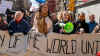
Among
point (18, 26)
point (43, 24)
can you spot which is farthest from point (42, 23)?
point (18, 26)

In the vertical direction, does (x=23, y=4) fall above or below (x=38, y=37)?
above

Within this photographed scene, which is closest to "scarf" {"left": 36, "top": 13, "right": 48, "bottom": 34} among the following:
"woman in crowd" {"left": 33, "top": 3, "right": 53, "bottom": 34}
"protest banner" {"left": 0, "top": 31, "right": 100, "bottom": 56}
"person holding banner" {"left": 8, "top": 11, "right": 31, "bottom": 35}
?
"woman in crowd" {"left": 33, "top": 3, "right": 53, "bottom": 34}

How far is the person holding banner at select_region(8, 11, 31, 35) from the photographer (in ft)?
15.3

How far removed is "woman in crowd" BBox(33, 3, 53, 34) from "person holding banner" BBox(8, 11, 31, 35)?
1.68ft

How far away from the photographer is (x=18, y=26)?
15.5ft

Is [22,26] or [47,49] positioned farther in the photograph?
[22,26]

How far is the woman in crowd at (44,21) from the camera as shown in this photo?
4.46 m

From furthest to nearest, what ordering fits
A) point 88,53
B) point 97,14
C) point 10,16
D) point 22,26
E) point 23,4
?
1. point 23,4
2. point 97,14
3. point 10,16
4. point 22,26
5. point 88,53

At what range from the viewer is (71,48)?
175 inches

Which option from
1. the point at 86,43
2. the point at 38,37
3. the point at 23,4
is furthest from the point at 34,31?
the point at 23,4

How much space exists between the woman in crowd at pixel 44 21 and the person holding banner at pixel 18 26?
1.68ft

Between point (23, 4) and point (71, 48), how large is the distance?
3092 centimetres

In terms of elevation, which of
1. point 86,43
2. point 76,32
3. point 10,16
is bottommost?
point 86,43

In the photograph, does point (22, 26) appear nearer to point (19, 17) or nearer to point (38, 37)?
point (19, 17)
